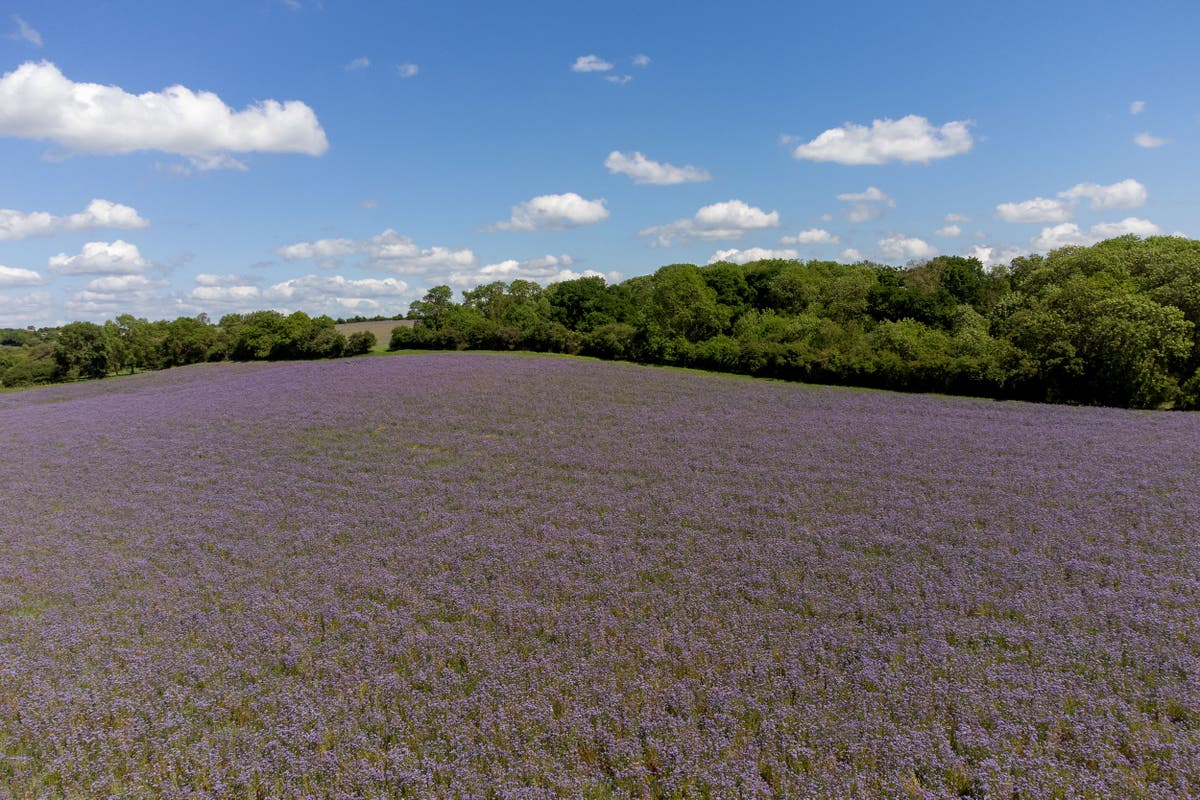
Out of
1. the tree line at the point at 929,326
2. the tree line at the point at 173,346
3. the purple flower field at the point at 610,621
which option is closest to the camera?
the purple flower field at the point at 610,621

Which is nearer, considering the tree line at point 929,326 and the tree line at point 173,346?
the tree line at point 929,326

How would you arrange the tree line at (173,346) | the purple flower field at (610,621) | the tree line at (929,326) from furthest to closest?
the tree line at (173,346)
the tree line at (929,326)
the purple flower field at (610,621)

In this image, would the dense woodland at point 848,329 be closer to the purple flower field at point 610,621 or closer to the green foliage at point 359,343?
the green foliage at point 359,343

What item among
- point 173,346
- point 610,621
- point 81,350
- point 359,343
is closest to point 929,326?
point 610,621

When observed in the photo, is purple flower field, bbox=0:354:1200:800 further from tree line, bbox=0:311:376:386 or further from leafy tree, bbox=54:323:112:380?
leafy tree, bbox=54:323:112:380

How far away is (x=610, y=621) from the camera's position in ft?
29.7

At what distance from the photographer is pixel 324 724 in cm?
709

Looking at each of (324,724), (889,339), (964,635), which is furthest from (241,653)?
(889,339)

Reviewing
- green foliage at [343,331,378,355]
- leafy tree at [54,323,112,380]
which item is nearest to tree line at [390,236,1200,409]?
green foliage at [343,331,378,355]

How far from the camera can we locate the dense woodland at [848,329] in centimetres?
2605

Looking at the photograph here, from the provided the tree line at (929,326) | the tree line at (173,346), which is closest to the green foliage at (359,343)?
the tree line at (173,346)

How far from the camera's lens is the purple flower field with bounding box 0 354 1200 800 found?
255 inches

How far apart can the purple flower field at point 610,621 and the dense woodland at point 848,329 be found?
7874 millimetres

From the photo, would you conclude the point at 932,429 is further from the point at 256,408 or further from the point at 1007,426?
the point at 256,408
